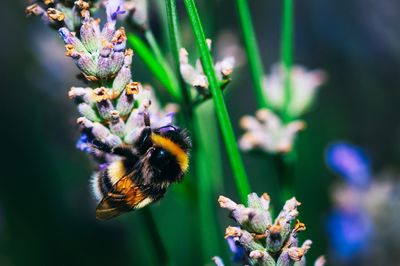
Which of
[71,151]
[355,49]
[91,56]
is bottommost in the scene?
[91,56]

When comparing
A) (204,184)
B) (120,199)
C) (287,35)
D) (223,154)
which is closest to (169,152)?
(120,199)

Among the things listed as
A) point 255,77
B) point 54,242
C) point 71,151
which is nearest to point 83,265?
point 54,242

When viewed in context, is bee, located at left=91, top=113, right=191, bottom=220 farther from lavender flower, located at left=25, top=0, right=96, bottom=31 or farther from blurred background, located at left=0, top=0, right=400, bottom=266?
blurred background, located at left=0, top=0, right=400, bottom=266

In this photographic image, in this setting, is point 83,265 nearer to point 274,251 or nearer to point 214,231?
point 214,231

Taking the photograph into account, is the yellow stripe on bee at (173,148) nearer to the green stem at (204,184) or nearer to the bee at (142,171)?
the bee at (142,171)

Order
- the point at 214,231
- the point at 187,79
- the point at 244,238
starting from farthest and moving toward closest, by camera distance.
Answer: the point at 214,231 → the point at 187,79 → the point at 244,238

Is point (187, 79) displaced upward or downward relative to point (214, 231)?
upward

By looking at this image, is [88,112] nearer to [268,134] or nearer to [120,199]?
[120,199]
